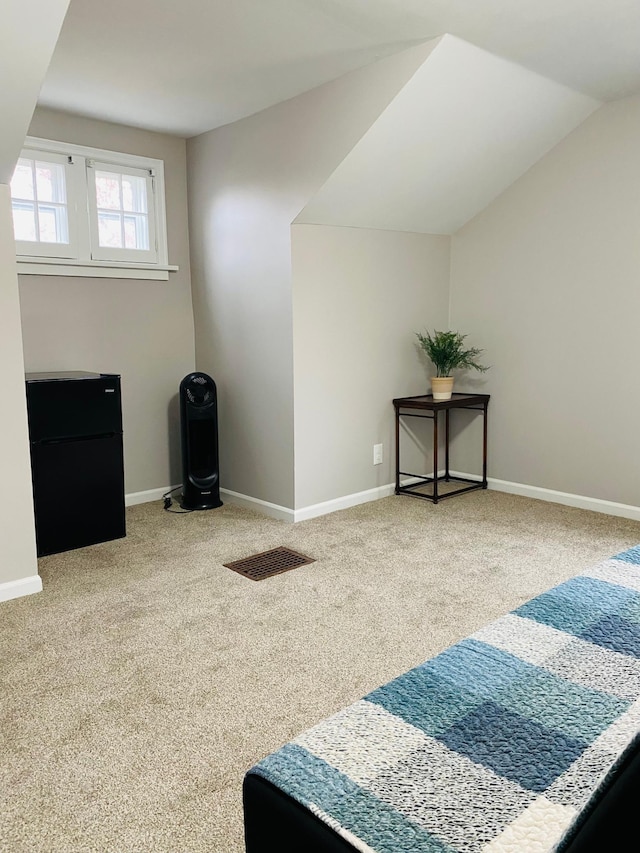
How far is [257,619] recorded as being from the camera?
2.66 m

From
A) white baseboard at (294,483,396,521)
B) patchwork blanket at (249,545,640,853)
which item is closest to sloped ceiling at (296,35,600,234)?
white baseboard at (294,483,396,521)

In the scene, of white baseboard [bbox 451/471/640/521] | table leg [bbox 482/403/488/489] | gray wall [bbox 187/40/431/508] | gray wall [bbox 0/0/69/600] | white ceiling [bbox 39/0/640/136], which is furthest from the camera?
table leg [bbox 482/403/488/489]

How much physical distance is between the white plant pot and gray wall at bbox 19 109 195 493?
64.8 inches

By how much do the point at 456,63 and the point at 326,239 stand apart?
116cm

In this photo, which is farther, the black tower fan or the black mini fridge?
the black tower fan

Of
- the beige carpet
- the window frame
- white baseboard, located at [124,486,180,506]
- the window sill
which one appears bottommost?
the beige carpet

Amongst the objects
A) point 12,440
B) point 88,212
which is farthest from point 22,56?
point 88,212

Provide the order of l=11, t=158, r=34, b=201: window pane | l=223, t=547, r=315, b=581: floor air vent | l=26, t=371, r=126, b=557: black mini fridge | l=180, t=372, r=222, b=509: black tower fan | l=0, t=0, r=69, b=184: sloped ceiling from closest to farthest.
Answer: l=0, t=0, r=69, b=184: sloped ceiling
l=223, t=547, r=315, b=581: floor air vent
l=26, t=371, r=126, b=557: black mini fridge
l=11, t=158, r=34, b=201: window pane
l=180, t=372, r=222, b=509: black tower fan

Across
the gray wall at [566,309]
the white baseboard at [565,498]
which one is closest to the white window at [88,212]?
the gray wall at [566,309]

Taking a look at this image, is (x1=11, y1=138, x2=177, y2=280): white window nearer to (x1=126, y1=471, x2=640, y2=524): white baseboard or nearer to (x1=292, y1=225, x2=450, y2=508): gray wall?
(x1=292, y1=225, x2=450, y2=508): gray wall

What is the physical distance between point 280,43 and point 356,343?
1733mm

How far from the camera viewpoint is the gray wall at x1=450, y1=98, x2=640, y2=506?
12.6ft

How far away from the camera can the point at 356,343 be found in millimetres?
4164

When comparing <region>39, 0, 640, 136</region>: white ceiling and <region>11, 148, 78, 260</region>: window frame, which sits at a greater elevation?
<region>39, 0, 640, 136</region>: white ceiling
